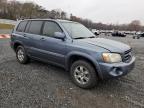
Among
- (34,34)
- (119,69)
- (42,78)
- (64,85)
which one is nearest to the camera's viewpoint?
(119,69)

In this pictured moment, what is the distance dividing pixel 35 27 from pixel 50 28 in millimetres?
796

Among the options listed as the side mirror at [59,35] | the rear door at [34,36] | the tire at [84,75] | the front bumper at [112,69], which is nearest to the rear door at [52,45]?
the side mirror at [59,35]

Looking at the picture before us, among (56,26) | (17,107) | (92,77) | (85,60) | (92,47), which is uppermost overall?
(56,26)

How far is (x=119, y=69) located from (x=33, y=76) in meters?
2.63

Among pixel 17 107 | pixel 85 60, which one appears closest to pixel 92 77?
pixel 85 60

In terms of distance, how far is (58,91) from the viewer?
443cm

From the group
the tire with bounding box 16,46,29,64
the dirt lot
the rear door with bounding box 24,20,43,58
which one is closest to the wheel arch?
the dirt lot

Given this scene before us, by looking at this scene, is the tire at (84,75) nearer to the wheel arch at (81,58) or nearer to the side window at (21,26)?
the wheel arch at (81,58)

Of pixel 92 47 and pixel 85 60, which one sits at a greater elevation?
pixel 92 47

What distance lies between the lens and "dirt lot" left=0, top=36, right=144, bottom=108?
3.82 metres

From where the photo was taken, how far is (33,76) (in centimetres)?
541

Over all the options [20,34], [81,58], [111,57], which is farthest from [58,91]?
[20,34]

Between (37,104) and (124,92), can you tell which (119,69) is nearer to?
(124,92)

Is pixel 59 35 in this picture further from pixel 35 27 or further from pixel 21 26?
pixel 21 26
